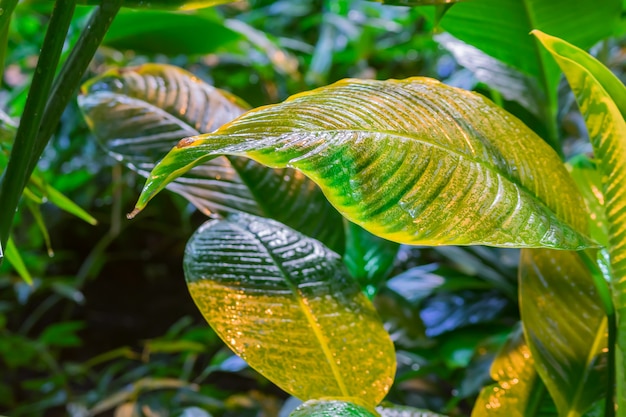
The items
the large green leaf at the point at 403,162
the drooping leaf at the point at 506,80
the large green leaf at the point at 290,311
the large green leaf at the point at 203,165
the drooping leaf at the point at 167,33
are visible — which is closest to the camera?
the large green leaf at the point at 403,162

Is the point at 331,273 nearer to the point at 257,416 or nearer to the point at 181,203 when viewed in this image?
Answer: the point at 257,416

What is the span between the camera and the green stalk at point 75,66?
34cm

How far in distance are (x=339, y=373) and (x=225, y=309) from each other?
0.33 feet

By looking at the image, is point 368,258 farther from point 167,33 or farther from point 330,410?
point 167,33

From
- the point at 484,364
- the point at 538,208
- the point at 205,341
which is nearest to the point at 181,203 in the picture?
the point at 205,341

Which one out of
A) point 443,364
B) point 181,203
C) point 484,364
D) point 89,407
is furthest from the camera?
point 181,203

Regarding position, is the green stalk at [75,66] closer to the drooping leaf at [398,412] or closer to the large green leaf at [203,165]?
the large green leaf at [203,165]

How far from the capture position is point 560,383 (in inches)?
17.7

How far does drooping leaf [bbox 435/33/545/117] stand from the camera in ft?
2.42

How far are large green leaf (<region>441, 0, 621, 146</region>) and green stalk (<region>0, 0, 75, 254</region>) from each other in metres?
0.37

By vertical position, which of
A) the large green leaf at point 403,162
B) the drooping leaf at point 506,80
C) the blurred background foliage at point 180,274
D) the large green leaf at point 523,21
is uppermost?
the large green leaf at point 523,21

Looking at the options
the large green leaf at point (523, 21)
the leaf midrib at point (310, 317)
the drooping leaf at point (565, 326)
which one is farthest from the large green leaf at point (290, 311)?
the large green leaf at point (523, 21)

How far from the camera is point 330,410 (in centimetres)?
31

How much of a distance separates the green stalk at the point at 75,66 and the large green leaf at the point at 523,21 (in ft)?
1.14
